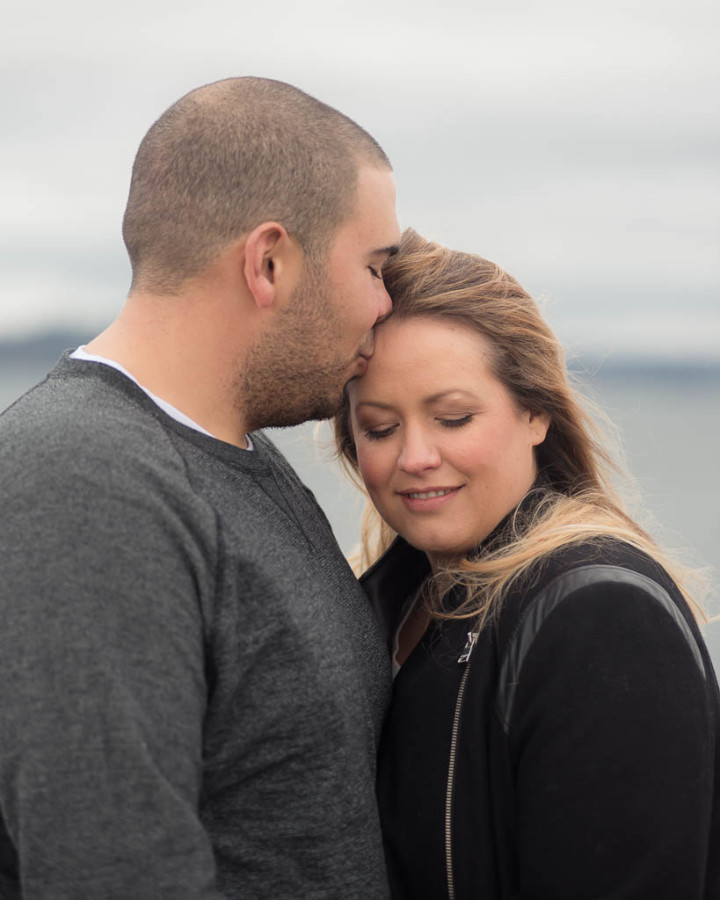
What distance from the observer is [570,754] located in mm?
1843

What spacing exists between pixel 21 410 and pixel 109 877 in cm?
71

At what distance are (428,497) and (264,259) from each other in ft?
2.15

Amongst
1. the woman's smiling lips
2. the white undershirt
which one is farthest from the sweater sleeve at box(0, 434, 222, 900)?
the woman's smiling lips

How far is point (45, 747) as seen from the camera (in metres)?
1.42

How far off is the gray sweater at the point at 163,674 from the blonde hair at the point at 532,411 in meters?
0.33

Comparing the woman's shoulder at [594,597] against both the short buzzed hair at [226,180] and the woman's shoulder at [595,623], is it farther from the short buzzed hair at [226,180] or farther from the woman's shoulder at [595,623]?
the short buzzed hair at [226,180]

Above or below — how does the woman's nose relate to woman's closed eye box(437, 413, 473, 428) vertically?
below

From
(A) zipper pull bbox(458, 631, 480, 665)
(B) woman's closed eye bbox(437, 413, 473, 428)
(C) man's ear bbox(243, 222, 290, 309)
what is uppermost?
(C) man's ear bbox(243, 222, 290, 309)

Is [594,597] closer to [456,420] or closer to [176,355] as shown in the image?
[456,420]

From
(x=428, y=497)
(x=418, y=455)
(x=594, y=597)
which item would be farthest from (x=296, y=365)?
(x=594, y=597)

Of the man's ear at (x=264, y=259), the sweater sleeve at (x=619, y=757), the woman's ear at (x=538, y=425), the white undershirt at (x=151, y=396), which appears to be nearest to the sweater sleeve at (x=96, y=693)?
the white undershirt at (x=151, y=396)

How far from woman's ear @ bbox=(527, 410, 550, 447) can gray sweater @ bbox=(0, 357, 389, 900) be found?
630 mm

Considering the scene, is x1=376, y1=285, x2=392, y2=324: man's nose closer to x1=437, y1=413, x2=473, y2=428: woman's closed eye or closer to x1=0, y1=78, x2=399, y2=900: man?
x1=0, y1=78, x2=399, y2=900: man

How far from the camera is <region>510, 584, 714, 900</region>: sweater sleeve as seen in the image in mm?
1818
